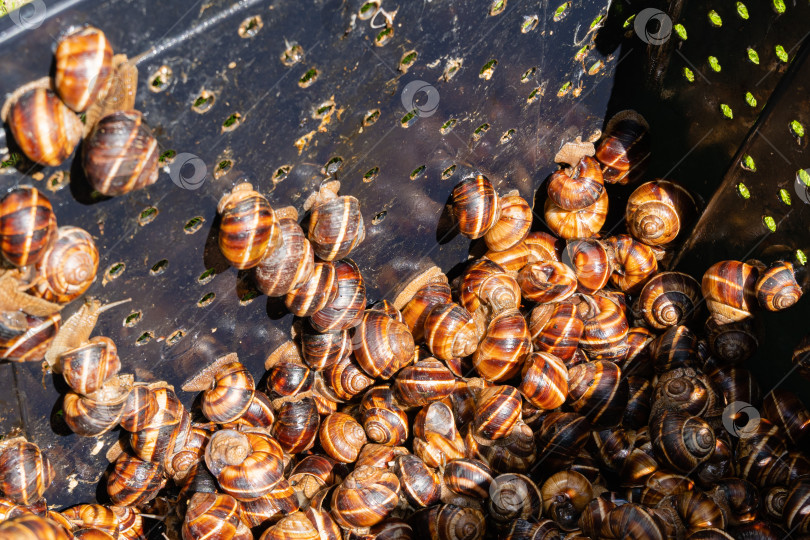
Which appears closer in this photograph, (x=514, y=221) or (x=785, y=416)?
(x=785, y=416)

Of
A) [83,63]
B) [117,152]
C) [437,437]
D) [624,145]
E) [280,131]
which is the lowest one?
[437,437]

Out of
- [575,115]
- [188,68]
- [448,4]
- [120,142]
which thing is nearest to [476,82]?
[448,4]

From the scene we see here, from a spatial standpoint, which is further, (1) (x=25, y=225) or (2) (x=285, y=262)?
(2) (x=285, y=262)

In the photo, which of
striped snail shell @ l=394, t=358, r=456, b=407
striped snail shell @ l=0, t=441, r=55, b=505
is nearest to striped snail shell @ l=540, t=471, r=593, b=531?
striped snail shell @ l=394, t=358, r=456, b=407

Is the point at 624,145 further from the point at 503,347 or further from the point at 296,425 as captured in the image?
the point at 296,425

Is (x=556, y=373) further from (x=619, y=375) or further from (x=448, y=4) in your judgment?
(x=448, y=4)

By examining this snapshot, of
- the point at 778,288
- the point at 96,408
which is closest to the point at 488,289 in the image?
the point at 778,288
